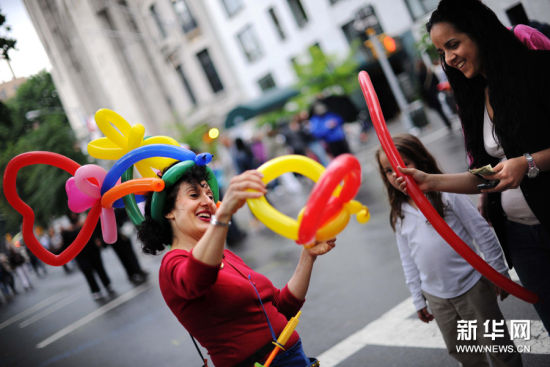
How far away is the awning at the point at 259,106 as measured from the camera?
20580 millimetres

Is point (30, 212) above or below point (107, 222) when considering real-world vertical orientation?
above

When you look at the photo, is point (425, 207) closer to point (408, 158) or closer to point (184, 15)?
point (408, 158)

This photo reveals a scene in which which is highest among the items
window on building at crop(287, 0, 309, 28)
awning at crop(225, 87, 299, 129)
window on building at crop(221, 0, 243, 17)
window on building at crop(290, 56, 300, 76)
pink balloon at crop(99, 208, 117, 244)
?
window on building at crop(221, 0, 243, 17)

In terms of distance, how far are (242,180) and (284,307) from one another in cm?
92

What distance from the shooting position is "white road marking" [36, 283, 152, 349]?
822 centimetres

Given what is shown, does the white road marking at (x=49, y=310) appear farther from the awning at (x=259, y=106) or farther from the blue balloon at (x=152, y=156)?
the awning at (x=259, y=106)

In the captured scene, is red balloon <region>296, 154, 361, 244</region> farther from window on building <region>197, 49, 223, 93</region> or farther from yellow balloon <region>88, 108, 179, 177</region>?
window on building <region>197, 49, 223, 93</region>

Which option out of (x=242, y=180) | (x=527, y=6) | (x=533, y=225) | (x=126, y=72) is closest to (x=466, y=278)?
(x=533, y=225)

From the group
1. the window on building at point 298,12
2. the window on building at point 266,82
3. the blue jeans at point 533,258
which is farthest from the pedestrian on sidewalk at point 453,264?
the window on building at point 266,82

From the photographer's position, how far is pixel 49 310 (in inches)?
437

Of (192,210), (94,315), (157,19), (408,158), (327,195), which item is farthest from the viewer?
(157,19)

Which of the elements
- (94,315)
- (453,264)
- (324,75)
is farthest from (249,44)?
(453,264)

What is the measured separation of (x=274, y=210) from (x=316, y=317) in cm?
358

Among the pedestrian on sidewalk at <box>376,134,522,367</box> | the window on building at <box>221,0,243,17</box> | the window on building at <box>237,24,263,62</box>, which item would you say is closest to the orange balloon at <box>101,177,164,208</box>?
the pedestrian on sidewalk at <box>376,134,522,367</box>
